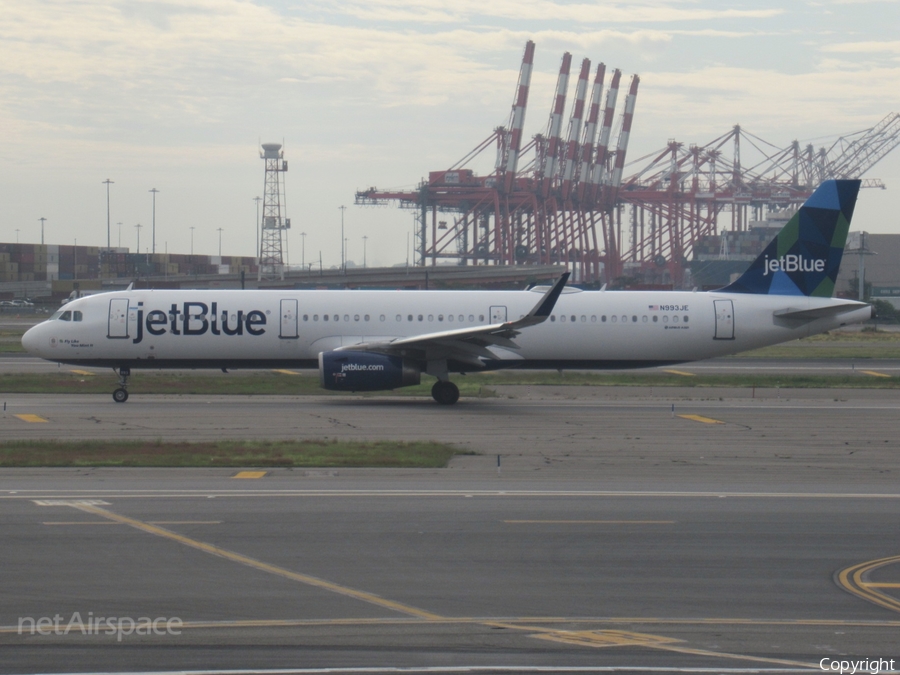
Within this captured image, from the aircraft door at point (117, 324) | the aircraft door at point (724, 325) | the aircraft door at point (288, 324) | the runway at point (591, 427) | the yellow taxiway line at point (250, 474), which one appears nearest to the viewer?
the yellow taxiway line at point (250, 474)

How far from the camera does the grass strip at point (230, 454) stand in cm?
1659

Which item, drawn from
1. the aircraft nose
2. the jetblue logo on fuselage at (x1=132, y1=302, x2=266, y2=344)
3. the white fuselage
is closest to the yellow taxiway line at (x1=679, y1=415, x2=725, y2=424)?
the white fuselage

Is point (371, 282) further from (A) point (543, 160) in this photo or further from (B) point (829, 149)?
(B) point (829, 149)

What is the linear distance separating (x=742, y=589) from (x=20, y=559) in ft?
24.4

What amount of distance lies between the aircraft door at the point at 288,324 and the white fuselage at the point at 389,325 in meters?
0.03

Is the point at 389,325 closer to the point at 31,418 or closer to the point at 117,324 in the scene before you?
the point at 117,324

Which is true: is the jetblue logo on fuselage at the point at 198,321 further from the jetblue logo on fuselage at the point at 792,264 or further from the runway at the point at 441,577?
the jetblue logo on fuselage at the point at 792,264

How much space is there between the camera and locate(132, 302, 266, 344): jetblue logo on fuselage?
27.4 meters

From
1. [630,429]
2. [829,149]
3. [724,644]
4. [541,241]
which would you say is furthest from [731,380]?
[829,149]

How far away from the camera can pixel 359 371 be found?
→ 25.5 metres

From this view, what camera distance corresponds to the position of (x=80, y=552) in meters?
10.3

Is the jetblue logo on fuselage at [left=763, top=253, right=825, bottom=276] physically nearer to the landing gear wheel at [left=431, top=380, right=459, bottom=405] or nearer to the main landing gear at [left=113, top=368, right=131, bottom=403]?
the landing gear wheel at [left=431, top=380, right=459, bottom=405]

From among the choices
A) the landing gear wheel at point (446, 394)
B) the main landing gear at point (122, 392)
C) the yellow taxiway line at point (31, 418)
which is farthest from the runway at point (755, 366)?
the yellow taxiway line at point (31, 418)

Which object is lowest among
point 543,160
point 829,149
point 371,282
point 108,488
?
point 108,488
